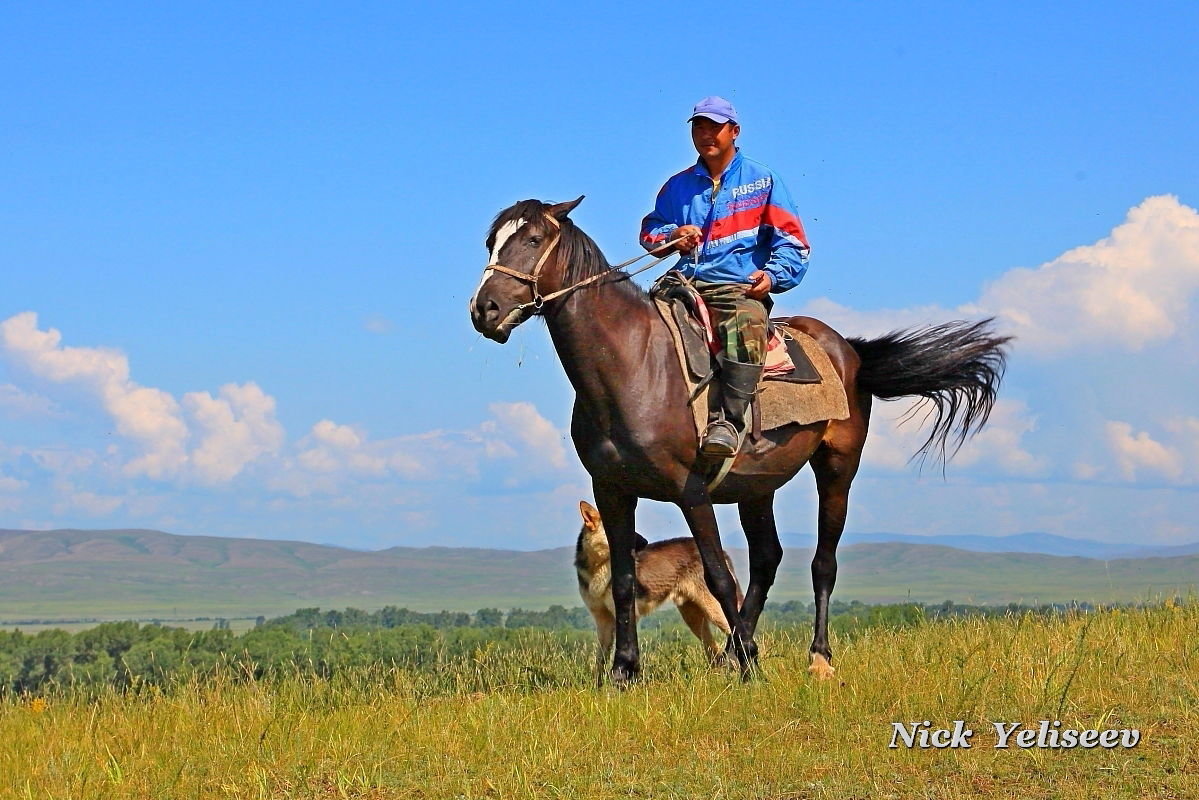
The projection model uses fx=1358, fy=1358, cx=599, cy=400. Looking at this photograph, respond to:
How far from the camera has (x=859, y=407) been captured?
1040cm

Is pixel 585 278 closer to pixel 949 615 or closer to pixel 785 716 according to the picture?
pixel 785 716

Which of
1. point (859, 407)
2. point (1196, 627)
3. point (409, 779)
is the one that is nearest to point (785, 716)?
point (409, 779)

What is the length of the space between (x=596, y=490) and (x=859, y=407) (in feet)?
8.04

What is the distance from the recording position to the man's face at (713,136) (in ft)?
30.3

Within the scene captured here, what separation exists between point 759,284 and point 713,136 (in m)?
1.07

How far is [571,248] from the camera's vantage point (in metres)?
8.70

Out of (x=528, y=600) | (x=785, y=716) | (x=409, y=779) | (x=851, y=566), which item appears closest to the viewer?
(x=409, y=779)

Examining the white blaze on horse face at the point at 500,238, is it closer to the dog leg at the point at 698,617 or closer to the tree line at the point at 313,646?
the tree line at the point at 313,646

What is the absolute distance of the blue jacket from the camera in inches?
366

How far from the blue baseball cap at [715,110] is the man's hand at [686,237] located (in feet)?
2.49

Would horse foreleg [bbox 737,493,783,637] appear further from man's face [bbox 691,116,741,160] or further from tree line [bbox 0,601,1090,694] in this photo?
man's face [bbox 691,116,741,160]

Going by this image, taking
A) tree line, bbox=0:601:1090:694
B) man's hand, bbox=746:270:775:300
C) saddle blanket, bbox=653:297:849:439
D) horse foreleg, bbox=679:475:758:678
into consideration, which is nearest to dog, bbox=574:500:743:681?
tree line, bbox=0:601:1090:694

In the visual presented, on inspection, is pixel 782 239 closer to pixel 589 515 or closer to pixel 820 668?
pixel 820 668

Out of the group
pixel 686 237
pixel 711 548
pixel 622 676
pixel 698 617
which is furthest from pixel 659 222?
pixel 698 617
